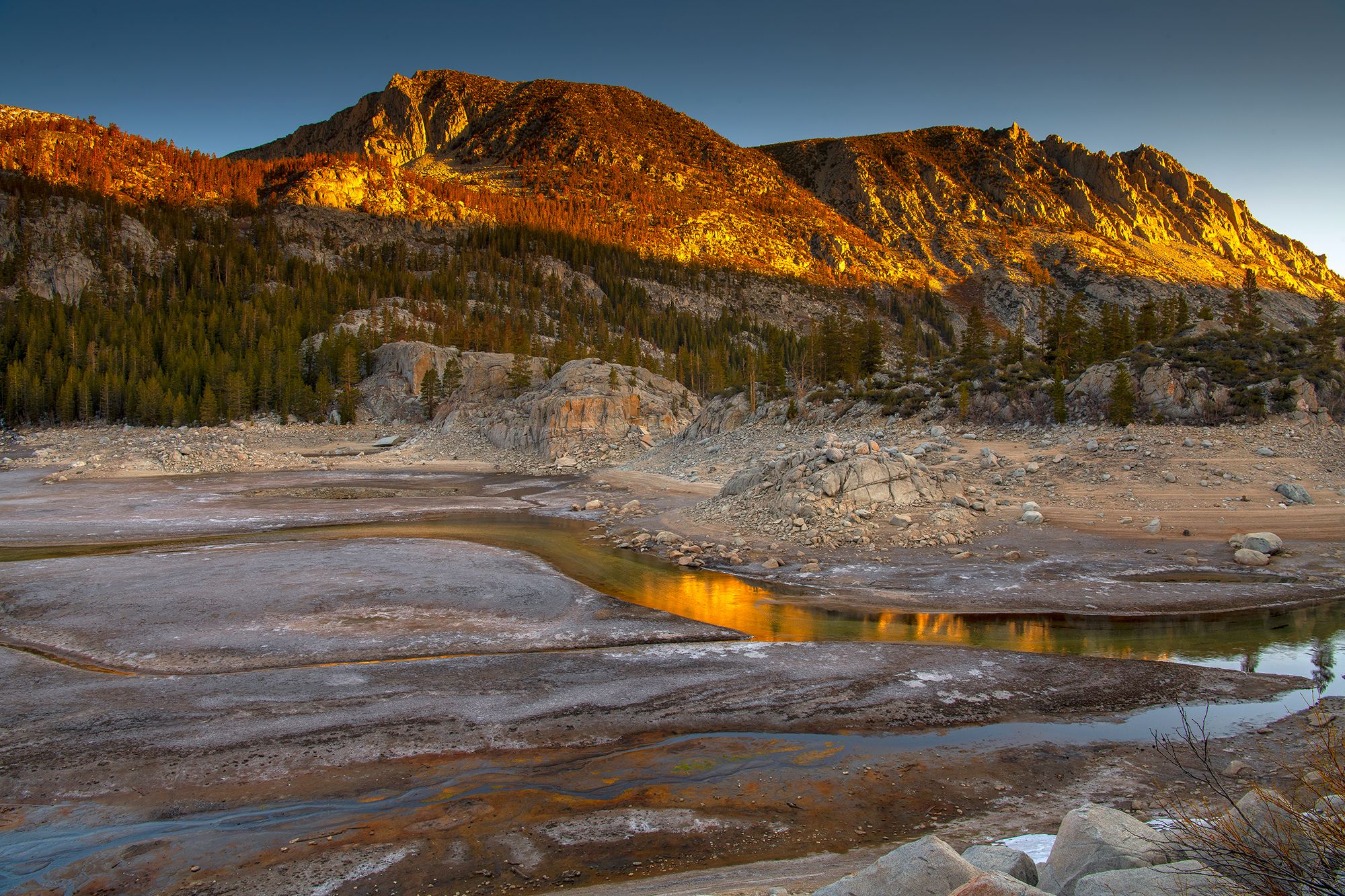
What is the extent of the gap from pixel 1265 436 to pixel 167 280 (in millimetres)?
147547

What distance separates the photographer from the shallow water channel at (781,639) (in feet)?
25.1

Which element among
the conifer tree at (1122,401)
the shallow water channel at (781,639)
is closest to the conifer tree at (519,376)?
the shallow water channel at (781,639)

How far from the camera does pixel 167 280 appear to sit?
381 feet

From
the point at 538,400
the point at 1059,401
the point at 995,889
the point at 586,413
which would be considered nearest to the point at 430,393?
the point at 538,400

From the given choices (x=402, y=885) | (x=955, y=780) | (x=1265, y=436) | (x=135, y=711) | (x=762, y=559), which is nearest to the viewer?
(x=402, y=885)

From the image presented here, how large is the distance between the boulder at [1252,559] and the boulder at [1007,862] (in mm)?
19439

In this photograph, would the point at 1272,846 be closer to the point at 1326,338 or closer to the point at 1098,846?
the point at 1098,846

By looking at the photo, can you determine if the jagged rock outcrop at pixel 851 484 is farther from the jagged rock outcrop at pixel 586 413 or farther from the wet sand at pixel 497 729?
the jagged rock outcrop at pixel 586 413

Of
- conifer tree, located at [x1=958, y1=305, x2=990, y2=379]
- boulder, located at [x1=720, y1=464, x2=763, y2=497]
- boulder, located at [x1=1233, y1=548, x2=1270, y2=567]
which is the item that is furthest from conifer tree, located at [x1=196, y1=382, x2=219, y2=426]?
Answer: boulder, located at [x1=1233, y1=548, x2=1270, y2=567]

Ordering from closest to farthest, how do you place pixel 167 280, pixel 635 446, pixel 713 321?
pixel 635 446 → pixel 167 280 → pixel 713 321

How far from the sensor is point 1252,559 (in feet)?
63.0

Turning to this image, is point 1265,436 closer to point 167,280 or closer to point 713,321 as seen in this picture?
point 713,321

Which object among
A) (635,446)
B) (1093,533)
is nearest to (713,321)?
Answer: (635,446)

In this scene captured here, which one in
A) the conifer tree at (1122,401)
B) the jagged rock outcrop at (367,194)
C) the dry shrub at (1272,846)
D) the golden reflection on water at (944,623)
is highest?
the jagged rock outcrop at (367,194)
